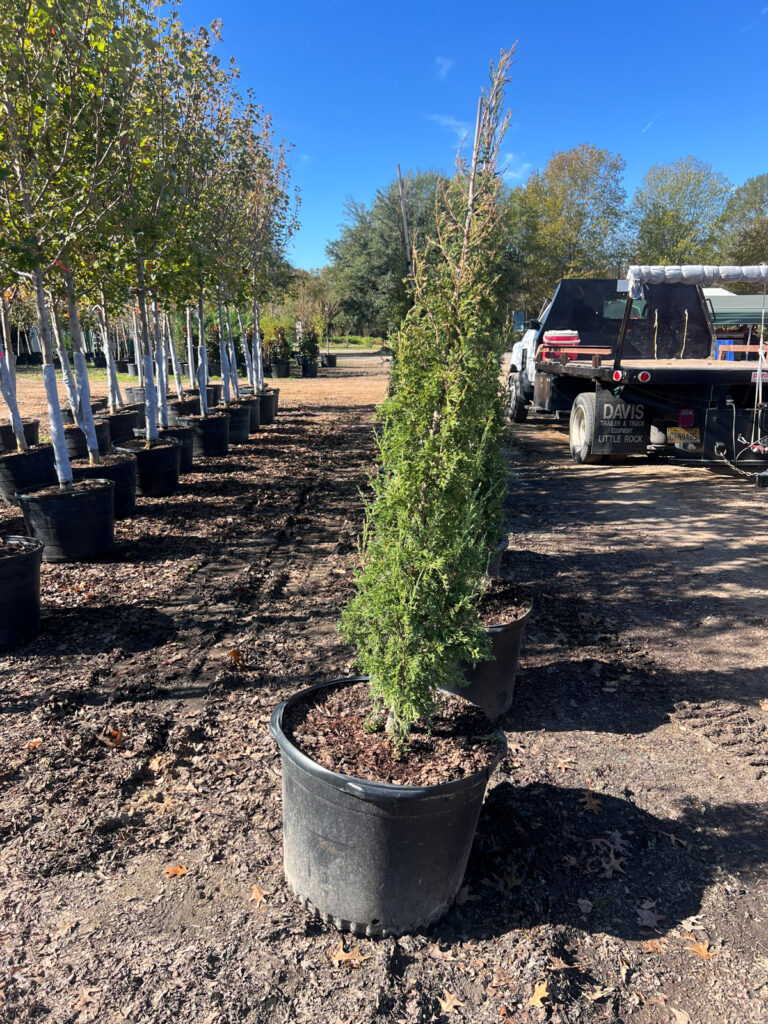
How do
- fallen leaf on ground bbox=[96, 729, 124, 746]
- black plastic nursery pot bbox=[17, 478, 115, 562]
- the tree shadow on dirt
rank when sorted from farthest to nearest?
black plastic nursery pot bbox=[17, 478, 115, 562] → fallen leaf on ground bbox=[96, 729, 124, 746] → the tree shadow on dirt

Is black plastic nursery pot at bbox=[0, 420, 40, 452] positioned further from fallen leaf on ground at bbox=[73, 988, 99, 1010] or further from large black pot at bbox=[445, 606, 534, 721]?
fallen leaf on ground at bbox=[73, 988, 99, 1010]

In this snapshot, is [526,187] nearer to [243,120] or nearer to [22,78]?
[243,120]

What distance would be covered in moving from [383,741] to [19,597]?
112 inches

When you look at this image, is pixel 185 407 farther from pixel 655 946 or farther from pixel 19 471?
pixel 655 946

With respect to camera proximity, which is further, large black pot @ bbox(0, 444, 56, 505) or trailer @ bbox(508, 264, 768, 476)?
trailer @ bbox(508, 264, 768, 476)

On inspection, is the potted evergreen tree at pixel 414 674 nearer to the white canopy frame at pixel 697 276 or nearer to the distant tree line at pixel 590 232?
the white canopy frame at pixel 697 276

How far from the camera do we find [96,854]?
8.47 ft

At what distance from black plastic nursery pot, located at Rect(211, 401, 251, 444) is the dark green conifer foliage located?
9.64m

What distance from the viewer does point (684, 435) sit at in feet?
28.0

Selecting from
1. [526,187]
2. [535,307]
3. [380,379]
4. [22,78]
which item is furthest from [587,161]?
[22,78]

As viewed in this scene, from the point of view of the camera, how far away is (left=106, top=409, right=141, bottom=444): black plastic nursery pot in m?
10.8

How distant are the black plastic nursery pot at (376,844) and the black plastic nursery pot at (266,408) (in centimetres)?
1262

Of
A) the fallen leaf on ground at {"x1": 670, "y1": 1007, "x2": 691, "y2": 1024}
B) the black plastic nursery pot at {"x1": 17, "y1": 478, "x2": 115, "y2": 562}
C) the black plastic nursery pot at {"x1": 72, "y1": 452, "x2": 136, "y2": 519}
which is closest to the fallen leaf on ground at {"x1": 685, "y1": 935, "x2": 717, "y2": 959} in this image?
the fallen leaf on ground at {"x1": 670, "y1": 1007, "x2": 691, "y2": 1024}

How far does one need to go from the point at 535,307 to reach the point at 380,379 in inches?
570
